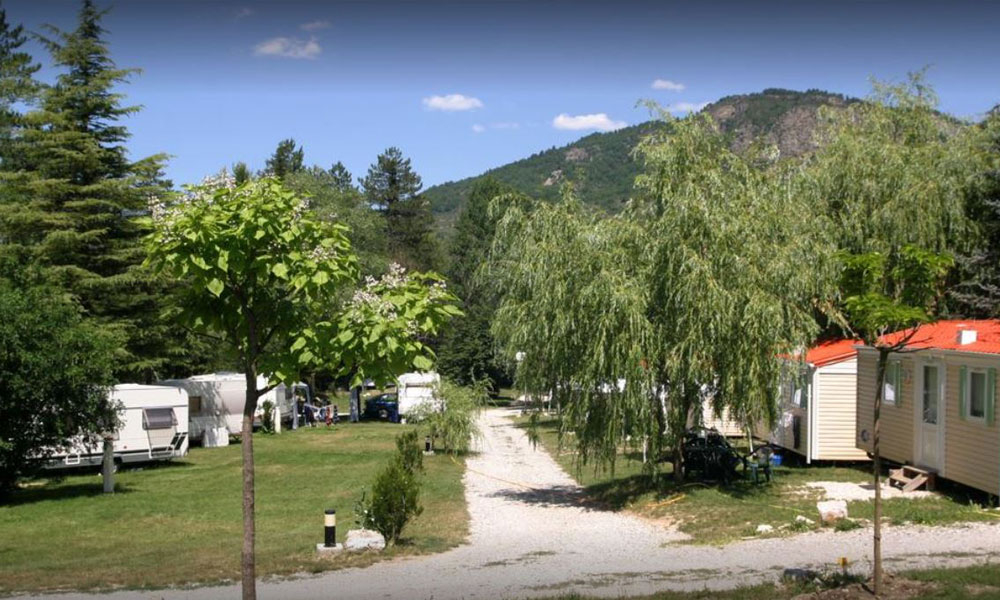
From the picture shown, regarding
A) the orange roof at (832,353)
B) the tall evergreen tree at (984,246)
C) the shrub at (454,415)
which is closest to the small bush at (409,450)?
the shrub at (454,415)

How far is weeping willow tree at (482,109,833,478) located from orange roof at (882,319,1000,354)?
6.89ft

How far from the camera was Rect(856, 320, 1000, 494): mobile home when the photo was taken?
14.2 meters

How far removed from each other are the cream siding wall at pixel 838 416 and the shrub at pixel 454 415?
34.4 feet

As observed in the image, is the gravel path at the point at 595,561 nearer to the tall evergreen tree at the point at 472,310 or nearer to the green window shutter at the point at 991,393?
the green window shutter at the point at 991,393

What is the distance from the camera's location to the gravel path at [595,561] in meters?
10.5

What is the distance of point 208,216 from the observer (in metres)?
6.34

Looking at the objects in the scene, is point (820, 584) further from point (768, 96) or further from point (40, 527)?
point (768, 96)

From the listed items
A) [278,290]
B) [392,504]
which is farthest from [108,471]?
[278,290]

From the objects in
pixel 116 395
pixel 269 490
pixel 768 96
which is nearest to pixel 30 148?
pixel 116 395

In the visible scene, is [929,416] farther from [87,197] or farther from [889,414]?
[87,197]

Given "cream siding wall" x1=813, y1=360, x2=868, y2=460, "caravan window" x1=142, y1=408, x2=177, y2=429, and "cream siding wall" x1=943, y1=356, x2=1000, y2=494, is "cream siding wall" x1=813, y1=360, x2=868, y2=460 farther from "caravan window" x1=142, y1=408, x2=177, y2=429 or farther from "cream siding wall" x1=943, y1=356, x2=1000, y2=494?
"caravan window" x1=142, y1=408, x2=177, y2=429

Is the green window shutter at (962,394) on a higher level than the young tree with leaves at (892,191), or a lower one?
lower

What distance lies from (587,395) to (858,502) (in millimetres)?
4795

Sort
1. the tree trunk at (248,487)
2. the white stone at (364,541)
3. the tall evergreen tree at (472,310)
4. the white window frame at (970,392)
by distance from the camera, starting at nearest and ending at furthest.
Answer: the tree trunk at (248,487), the white stone at (364,541), the white window frame at (970,392), the tall evergreen tree at (472,310)
